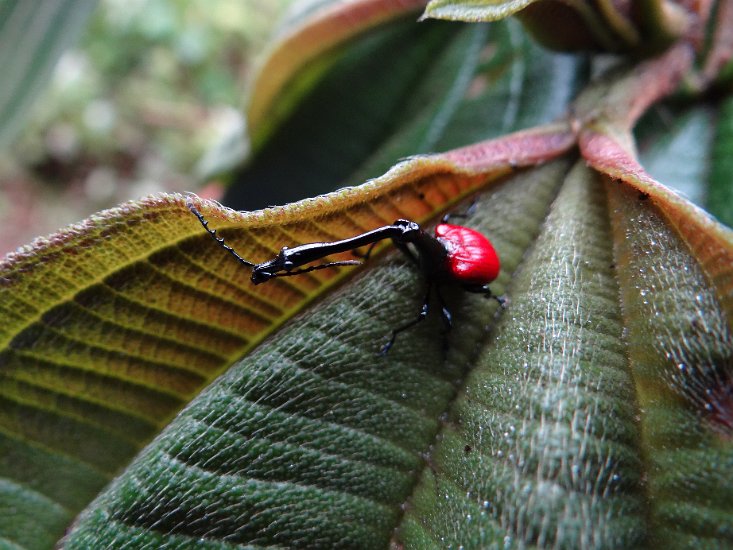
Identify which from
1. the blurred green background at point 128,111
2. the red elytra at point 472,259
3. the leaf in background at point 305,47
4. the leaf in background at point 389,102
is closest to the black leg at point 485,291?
the red elytra at point 472,259

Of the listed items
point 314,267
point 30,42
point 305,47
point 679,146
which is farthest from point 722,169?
point 30,42

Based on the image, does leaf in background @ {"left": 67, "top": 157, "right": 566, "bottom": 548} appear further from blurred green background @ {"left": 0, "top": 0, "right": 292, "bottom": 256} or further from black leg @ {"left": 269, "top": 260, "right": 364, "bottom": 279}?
blurred green background @ {"left": 0, "top": 0, "right": 292, "bottom": 256}

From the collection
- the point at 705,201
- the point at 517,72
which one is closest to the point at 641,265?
the point at 705,201

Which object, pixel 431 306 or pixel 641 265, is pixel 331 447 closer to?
pixel 431 306

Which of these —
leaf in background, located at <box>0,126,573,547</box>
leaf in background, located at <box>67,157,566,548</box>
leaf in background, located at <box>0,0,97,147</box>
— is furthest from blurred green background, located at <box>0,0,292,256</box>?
leaf in background, located at <box>67,157,566,548</box>

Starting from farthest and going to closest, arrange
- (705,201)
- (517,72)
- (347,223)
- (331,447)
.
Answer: (517,72) → (705,201) → (347,223) → (331,447)

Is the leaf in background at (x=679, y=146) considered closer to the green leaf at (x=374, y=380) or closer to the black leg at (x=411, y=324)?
the green leaf at (x=374, y=380)
